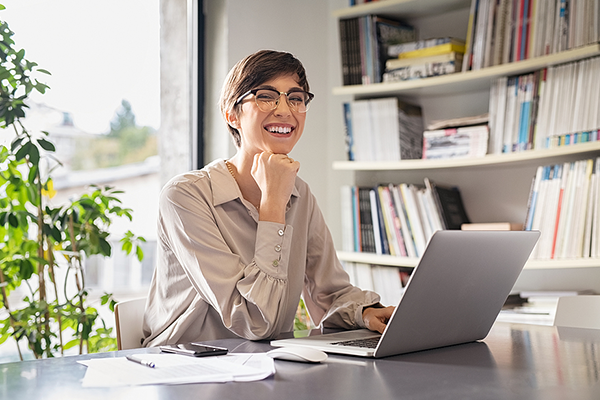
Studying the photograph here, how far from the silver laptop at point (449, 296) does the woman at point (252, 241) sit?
164mm

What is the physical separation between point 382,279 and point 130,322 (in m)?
1.47

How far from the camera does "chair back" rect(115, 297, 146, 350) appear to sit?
1.42 m

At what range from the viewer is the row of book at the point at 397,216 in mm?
2549

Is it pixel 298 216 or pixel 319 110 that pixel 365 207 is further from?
pixel 298 216

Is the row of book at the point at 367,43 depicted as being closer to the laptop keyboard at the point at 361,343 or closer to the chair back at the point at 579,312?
the chair back at the point at 579,312

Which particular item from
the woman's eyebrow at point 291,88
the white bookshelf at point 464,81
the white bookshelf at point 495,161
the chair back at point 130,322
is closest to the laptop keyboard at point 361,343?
the chair back at point 130,322

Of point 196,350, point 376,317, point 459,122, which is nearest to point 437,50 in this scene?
point 459,122

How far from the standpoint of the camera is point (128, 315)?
146 cm

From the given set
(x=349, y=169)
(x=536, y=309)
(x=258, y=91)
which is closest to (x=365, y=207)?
(x=349, y=169)

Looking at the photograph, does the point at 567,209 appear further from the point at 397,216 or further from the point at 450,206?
the point at 397,216

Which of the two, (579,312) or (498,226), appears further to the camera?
(498,226)

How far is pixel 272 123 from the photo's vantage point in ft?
5.12

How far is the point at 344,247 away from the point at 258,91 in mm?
1397

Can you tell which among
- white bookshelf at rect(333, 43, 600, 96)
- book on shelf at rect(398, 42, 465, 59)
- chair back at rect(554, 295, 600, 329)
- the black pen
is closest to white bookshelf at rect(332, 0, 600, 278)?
white bookshelf at rect(333, 43, 600, 96)
